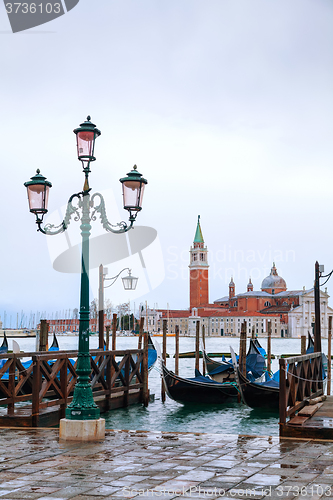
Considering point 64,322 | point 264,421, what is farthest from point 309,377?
point 64,322

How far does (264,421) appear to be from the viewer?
35.4ft

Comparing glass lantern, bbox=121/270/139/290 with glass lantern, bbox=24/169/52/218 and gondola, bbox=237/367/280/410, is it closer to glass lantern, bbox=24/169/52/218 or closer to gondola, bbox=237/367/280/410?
gondola, bbox=237/367/280/410

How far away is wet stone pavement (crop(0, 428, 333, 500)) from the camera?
374 centimetres

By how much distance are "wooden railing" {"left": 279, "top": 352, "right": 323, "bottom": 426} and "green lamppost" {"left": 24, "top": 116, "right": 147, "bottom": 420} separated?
1970 mm

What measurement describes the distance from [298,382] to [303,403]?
52 cm

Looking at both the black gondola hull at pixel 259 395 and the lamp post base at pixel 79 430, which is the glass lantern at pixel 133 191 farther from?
the black gondola hull at pixel 259 395

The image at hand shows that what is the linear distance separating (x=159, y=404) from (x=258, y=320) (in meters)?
81.5

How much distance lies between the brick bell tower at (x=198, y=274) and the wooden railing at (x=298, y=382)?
89.7 metres

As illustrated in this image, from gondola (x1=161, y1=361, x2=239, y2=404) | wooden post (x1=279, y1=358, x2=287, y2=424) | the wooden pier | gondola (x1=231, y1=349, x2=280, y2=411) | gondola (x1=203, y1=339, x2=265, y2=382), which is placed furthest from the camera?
gondola (x1=203, y1=339, x2=265, y2=382)

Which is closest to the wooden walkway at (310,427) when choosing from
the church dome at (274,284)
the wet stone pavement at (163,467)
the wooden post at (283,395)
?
the wooden post at (283,395)

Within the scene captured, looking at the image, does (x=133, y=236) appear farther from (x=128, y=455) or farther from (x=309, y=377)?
(x=128, y=455)

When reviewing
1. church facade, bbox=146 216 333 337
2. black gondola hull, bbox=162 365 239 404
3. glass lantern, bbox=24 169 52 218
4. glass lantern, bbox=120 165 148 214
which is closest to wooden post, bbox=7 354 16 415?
glass lantern, bbox=24 169 52 218

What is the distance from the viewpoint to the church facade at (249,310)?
301 feet

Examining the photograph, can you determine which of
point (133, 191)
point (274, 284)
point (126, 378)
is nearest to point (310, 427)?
point (133, 191)
